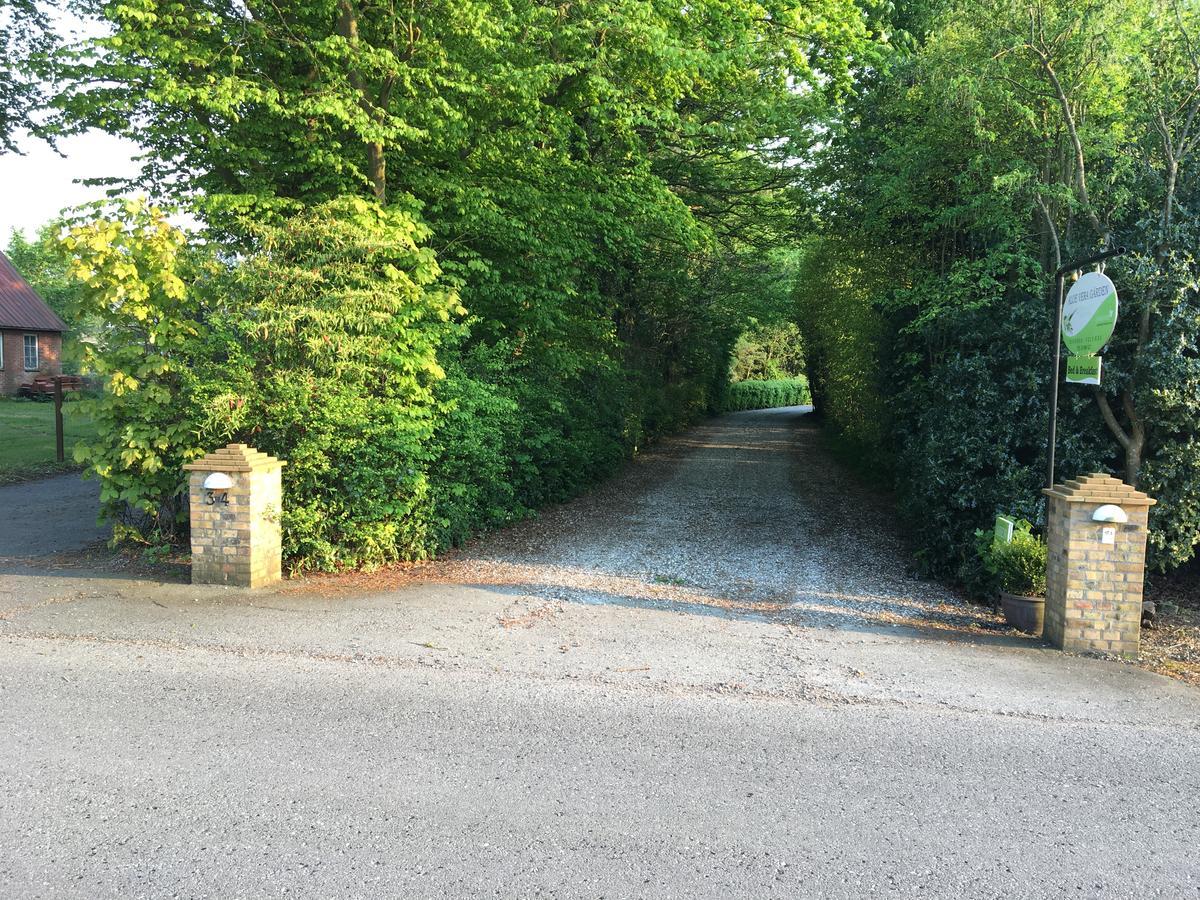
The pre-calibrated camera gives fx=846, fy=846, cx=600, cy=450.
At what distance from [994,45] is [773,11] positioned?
234 inches

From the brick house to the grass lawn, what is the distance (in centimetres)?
627

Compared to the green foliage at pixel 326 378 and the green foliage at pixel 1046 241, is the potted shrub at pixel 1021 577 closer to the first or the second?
the green foliage at pixel 1046 241

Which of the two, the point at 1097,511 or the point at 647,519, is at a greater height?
the point at 1097,511

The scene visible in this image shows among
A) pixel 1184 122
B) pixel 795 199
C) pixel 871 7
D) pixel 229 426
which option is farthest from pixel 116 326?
pixel 871 7

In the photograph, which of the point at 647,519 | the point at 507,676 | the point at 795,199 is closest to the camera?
the point at 507,676

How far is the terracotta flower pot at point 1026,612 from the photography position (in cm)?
694

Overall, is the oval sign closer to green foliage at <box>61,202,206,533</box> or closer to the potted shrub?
the potted shrub

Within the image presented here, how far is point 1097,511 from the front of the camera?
6.15 m

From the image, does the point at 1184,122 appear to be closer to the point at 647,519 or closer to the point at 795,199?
the point at 647,519

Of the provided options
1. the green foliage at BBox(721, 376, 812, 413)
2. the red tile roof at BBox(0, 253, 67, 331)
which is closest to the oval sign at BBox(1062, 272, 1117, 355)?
the green foliage at BBox(721, 376, 812, 413)

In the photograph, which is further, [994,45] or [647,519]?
[647,519]

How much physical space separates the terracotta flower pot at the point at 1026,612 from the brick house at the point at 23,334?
37.4 metres

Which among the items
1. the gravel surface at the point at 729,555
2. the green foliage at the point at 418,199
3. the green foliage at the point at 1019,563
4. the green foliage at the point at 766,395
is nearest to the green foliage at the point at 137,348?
the green foliage at the point at 418,199

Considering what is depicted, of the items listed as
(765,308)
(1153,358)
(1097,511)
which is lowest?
(1097,511)
